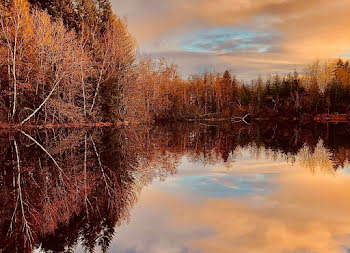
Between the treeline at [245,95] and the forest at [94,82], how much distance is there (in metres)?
0.20

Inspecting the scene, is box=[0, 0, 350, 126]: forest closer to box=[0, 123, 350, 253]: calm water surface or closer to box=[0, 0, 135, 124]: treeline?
box=[0, 0, 135, 124]: treeline

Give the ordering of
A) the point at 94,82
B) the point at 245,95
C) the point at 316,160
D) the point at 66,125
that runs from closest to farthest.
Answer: the point at 316,160 → the point at 66,125 → the point at 94,82 → the point at 245,95

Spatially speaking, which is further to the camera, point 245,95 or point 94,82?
point 245,95

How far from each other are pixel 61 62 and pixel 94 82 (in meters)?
7.39

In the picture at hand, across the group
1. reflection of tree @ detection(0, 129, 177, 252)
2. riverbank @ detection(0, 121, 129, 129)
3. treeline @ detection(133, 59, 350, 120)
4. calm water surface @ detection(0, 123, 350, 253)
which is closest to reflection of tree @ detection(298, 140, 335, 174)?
calm water surface @ detection(0, 123, 350, 253)

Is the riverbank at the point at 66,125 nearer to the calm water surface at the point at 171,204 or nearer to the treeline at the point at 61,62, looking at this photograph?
the treeline at the point at 61,62

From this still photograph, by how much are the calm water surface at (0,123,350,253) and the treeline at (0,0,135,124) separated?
56.4 feet

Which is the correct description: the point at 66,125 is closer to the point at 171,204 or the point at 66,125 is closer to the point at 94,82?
the point at 94,82

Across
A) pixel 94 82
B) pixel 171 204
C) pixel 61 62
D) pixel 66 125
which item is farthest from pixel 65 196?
pixel 94 82

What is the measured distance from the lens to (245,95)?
74.8 metres

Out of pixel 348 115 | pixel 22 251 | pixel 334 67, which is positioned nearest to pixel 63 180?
pixel 22 251

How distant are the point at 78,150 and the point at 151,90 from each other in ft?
122

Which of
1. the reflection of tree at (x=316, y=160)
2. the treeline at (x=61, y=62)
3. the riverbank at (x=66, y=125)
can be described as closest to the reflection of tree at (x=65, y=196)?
the reflection of tree at (x=316, y=160)

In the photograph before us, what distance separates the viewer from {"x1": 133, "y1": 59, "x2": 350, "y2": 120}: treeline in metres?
55.8
